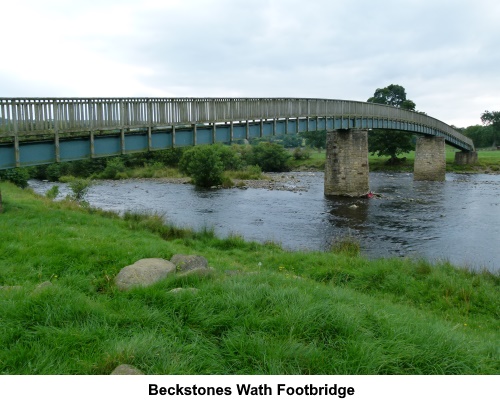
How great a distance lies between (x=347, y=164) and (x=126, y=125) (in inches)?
929

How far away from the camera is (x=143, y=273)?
7367mm

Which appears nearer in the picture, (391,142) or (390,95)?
(391,142)

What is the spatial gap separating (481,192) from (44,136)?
3519 centimetres

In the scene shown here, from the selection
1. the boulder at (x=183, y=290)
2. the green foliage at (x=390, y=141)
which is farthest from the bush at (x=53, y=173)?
the boulder at (x=183, y=290)

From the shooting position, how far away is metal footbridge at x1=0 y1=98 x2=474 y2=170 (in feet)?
51.1

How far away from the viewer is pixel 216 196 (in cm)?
3575

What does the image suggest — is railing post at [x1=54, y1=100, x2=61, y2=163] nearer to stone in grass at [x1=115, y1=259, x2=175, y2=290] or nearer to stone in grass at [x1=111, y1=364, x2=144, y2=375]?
stone in grass at [x1=115, y1=259, x2=175, y2=290]

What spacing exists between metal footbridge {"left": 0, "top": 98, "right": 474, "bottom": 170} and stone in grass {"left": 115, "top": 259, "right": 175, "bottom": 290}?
33.3 ft

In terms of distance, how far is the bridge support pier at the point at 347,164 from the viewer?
37.6m

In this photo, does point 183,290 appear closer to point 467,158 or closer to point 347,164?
point 347,164

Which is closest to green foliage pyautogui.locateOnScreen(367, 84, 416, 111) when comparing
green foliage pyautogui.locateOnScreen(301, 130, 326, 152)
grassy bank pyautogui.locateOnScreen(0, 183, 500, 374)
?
green foliage pyautogui.locateOnScreen(301, 130, 326, 152)

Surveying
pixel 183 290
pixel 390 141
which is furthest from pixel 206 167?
pixel 183 290

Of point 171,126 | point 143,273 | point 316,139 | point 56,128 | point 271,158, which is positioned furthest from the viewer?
point 316,139

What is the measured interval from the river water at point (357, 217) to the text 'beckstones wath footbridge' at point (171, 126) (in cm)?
356
